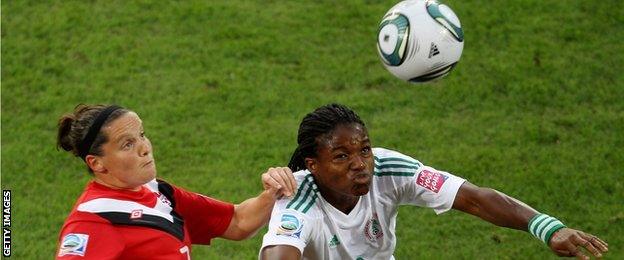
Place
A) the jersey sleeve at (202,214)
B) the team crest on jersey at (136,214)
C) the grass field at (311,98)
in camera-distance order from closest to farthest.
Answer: the team crest on jersey at (136,214), the jersey sleeve at (202,214), the grass field at (311,98)

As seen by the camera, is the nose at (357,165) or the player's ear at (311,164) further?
the player's ear at (311,164)

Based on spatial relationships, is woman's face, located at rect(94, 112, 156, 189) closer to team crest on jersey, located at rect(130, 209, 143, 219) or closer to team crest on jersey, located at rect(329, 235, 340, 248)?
team crest on jersey, located at rect(130, 209, 143, 219)

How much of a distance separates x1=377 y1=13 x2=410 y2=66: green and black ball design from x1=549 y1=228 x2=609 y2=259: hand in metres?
1.94

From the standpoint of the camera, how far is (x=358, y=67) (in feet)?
36.3

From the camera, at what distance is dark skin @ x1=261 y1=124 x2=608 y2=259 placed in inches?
223

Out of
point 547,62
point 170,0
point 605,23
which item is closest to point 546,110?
point 547,62

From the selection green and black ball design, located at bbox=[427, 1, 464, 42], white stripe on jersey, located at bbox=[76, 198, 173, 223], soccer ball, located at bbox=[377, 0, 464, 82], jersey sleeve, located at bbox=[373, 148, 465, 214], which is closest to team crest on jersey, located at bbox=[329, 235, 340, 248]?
jersey sleeve, located at bbox=[373, 148, 465, 214]

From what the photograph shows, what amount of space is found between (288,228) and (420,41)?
6.17 ft

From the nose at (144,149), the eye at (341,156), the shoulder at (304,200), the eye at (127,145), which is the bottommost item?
the shoulder at (304,200)

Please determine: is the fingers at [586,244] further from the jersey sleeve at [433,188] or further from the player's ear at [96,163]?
the player's ear at [96,163]

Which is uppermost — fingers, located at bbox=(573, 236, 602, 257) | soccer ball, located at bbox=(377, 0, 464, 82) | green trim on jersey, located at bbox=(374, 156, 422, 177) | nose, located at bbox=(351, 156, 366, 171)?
soccer ball, located at bbox=(377, 0, 464, 82)

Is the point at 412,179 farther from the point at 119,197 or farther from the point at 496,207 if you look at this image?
the point at 119,197

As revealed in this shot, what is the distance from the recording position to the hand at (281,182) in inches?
234

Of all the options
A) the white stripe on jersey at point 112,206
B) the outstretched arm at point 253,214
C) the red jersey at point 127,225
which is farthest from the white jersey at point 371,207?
the white stripe on jersey at point 112,206
